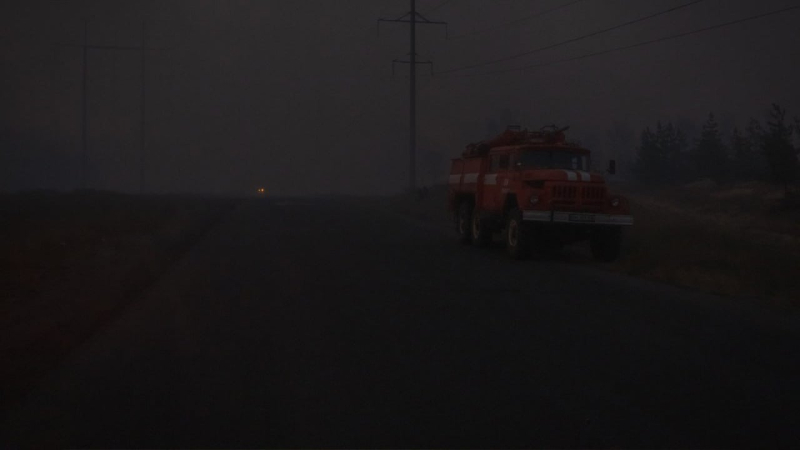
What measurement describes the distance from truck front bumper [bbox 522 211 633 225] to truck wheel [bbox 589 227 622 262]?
1.42 ft

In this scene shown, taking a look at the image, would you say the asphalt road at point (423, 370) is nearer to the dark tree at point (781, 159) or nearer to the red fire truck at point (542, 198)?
the red fire truck at point (542, 198)

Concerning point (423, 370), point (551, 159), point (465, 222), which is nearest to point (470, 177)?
point (465, 222)

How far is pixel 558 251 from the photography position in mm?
23719

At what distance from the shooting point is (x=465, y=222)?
2533 cm

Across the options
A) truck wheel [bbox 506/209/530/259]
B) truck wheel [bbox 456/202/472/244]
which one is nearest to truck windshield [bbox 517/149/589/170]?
truck wheel [bbox 506/209/530/259]

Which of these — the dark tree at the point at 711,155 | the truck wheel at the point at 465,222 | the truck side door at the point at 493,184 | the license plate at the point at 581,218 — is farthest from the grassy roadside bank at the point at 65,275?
the dark tree at the point at 711,155

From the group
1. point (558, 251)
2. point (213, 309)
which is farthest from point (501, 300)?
point (558, 251)

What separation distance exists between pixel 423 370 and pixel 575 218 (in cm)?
1215

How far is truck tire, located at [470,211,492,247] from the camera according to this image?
23.3m

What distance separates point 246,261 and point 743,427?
13.8 meters

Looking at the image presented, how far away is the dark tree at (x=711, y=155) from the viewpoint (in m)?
78.2

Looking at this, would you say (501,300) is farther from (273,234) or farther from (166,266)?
(273,234)

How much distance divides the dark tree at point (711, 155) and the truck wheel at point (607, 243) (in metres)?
60.8

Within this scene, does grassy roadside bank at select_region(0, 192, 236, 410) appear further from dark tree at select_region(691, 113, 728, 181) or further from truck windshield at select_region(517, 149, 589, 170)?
dark tree at select_region(691, 113, 728, 181)
